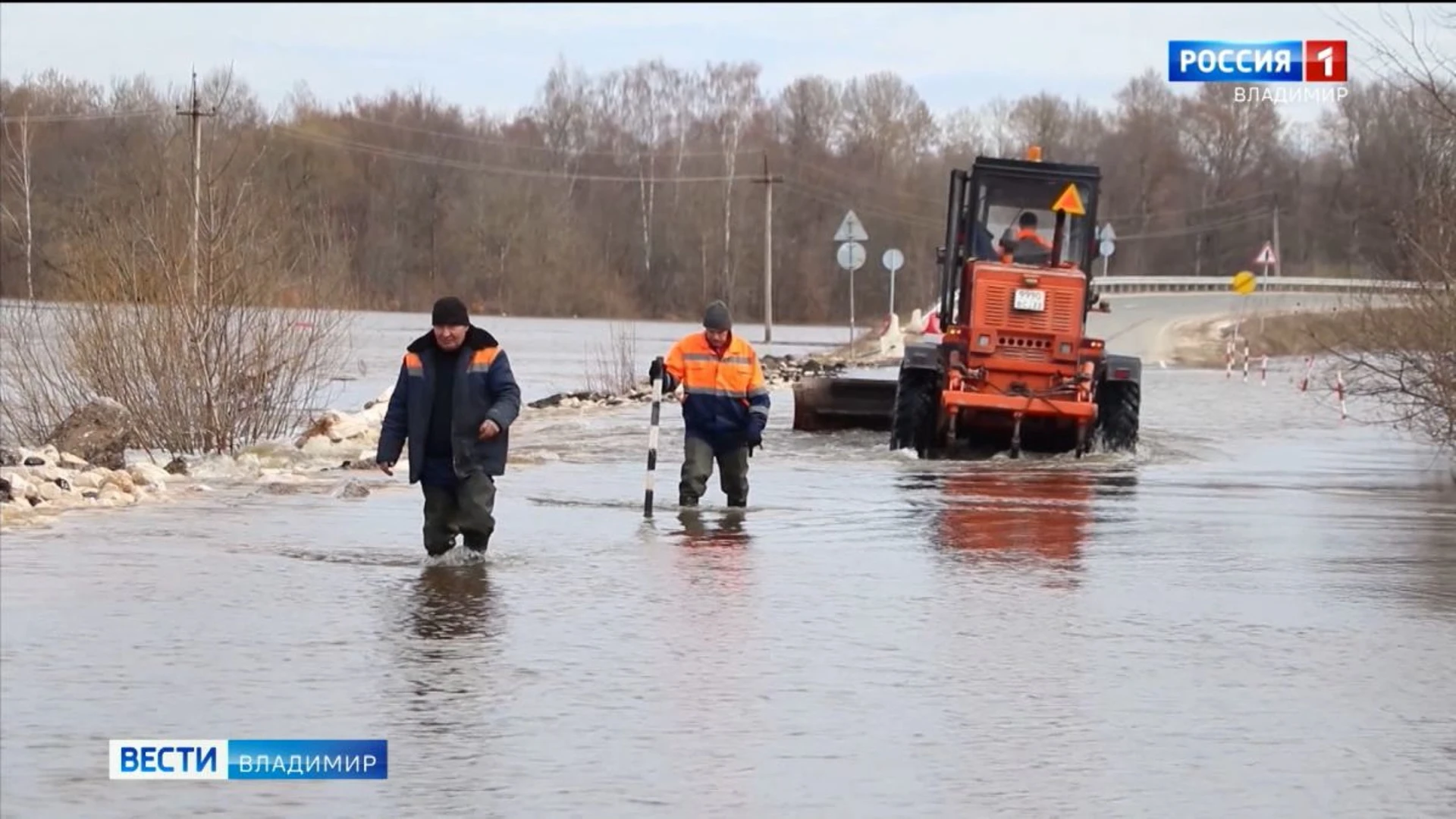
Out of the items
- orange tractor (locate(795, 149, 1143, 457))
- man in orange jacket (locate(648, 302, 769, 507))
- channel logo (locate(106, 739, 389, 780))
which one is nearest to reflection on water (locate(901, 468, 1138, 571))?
orange tractor (locate(795, 149, 1143, 457))

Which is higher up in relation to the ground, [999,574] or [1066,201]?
[1066,201]

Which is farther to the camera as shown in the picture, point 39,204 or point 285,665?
point 39,204

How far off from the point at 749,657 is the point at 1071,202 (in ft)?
44.6

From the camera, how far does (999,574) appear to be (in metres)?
12.8

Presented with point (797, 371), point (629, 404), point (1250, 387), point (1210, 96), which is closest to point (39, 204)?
point (629, 404)

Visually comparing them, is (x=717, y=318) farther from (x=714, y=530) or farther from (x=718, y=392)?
(x=714, y=530)

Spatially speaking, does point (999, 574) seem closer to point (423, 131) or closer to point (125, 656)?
point (125, 656)

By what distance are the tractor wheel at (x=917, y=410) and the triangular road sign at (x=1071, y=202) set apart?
2266 millimetres

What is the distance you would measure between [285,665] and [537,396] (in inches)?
1033

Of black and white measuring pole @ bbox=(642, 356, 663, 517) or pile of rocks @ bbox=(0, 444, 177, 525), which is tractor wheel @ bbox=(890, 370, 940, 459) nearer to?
black and white measuring pole @ bbox=(642, 356, 663, 517)

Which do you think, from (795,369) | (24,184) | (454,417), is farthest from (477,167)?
(454,417)

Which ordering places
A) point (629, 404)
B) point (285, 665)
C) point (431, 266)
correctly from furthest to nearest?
point (431, 266)
point (629, 404)
point (285, 665)

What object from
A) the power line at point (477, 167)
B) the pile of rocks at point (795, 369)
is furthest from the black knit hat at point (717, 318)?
the power line at point (477, 167)

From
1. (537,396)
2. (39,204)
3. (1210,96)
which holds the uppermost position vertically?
(1210,96)
